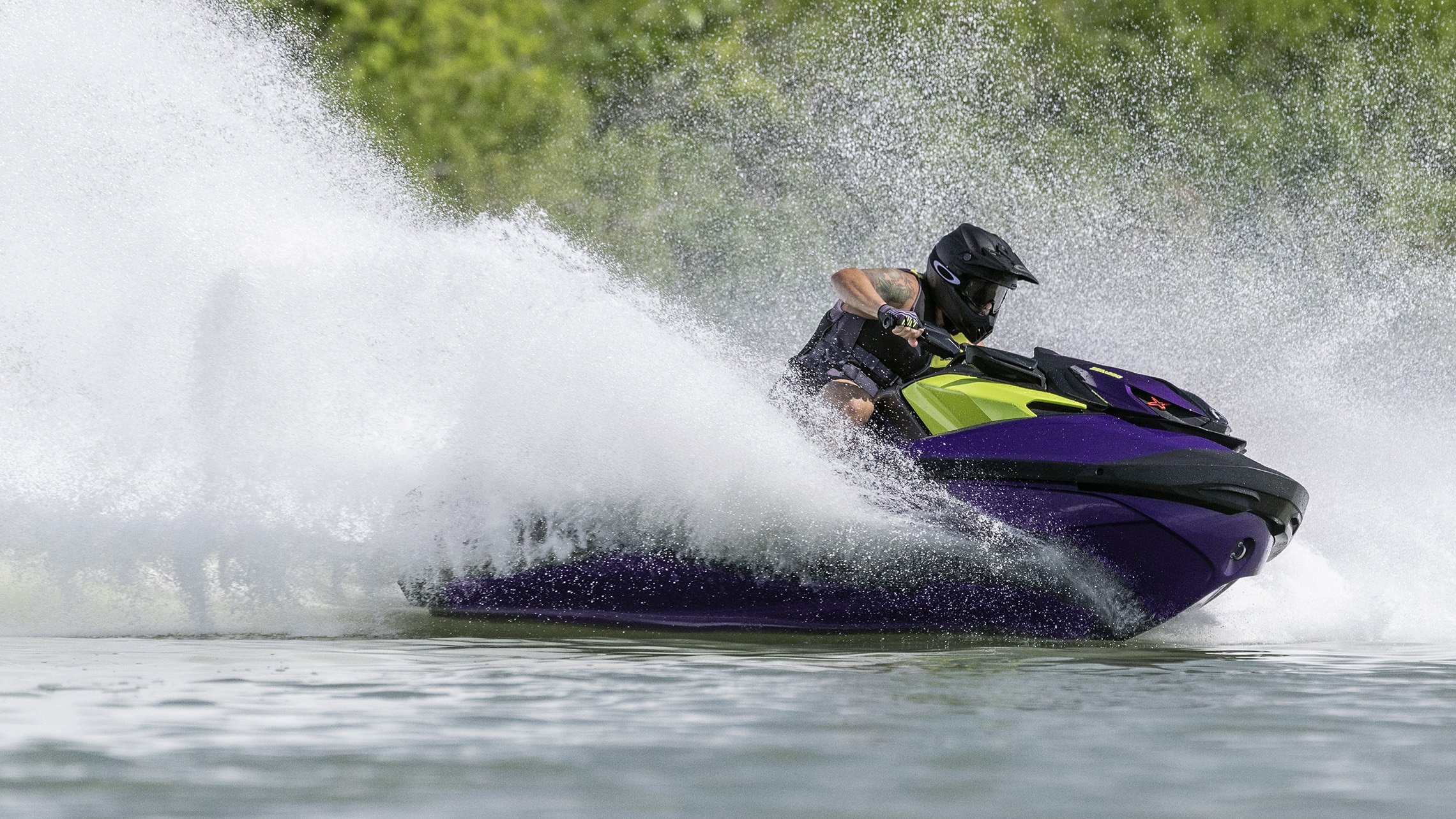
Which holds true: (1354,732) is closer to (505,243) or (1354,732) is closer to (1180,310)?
(505,243)

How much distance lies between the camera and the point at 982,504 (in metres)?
4.93

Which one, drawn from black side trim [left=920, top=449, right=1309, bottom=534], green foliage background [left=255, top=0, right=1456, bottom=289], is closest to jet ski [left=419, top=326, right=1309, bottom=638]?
black side trim [left=920, top=449, right=1309, bottom=534]

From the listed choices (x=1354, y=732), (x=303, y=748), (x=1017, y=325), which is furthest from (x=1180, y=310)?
(x=303, y=748)

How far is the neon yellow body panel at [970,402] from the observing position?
5.04 metres

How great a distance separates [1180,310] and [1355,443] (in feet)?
16.9

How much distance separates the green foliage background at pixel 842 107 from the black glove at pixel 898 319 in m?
8.25

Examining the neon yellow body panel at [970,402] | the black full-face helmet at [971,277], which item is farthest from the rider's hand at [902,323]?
the black full-face helmet at [971,277]

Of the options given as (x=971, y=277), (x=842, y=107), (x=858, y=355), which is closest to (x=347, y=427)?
(x=858, y=355)

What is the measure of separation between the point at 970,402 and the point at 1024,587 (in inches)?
23.2

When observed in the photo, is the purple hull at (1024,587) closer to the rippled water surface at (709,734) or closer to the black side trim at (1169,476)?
the black side trim at (1169,476)

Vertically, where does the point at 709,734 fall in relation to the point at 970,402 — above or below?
→ below

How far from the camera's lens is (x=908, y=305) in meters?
5.53

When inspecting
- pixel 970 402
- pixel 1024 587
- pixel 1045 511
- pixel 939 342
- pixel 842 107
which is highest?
pixel 842 107

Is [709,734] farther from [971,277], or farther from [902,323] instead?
[971,277]
